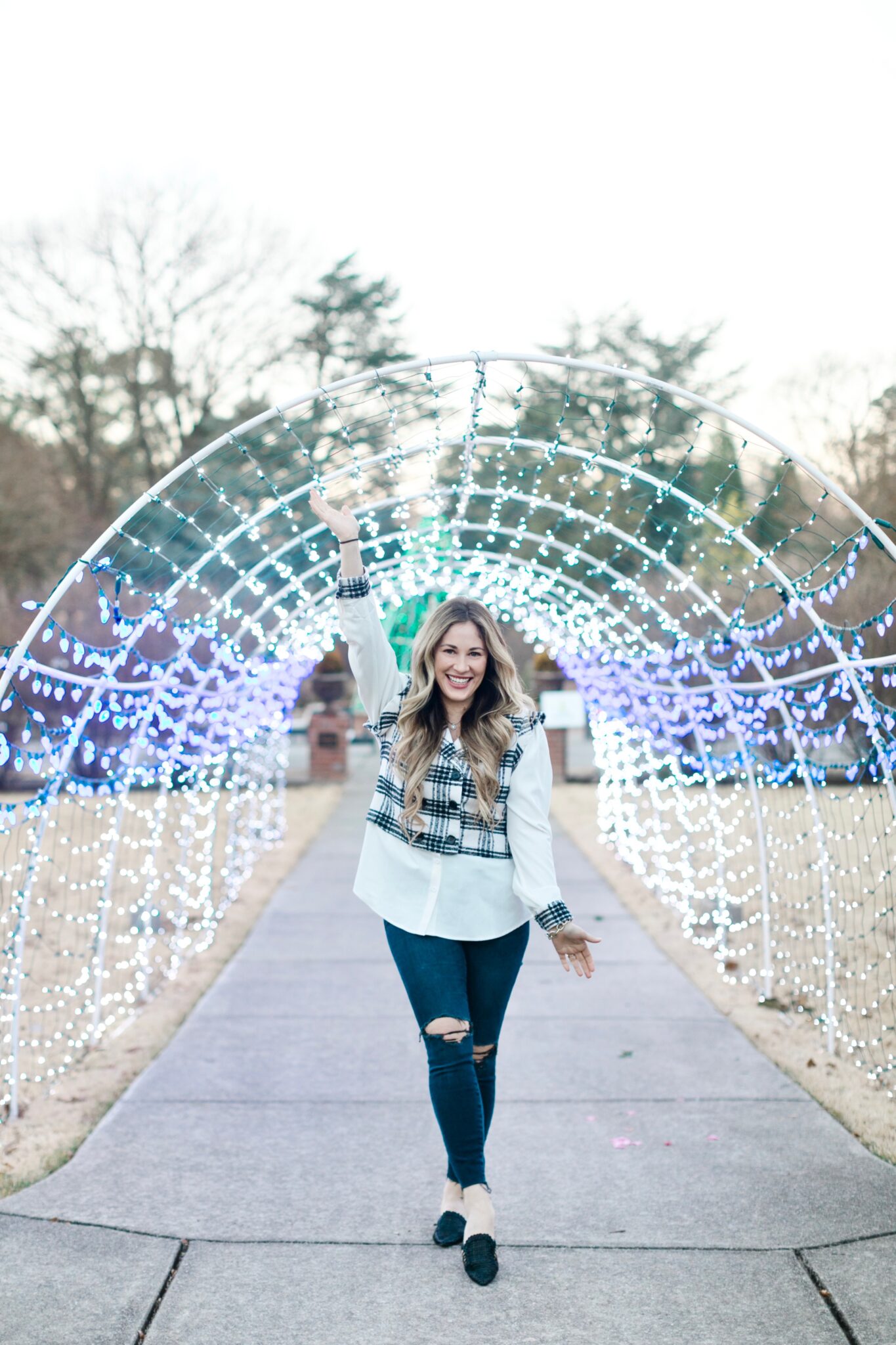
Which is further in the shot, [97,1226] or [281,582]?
[281,582]

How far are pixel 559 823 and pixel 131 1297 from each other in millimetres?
9067

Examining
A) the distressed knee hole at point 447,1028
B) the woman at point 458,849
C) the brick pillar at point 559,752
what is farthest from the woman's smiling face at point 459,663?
the brick pillar at point 559,752

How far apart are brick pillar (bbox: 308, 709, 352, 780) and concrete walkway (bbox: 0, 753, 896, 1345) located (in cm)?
972

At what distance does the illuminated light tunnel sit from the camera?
3596 millimetres

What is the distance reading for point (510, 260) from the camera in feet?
52.6

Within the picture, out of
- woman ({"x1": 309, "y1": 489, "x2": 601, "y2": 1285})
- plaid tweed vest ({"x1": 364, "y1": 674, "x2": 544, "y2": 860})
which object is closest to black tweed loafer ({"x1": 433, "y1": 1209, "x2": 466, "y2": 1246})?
woman ({"x1": 309, "y1": 489, "x2": 601, "y2": 1285})

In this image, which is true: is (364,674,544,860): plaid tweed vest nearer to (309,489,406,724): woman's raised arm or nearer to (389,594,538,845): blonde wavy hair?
(389,594,538,845): blonde wavy hair

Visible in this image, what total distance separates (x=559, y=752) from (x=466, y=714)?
40.2 ft

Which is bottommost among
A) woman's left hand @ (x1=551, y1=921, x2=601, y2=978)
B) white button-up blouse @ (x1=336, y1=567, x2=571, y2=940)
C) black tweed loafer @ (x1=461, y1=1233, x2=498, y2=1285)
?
black tweed loafer @ (x1=461, y1=1233, x2=498, y2=1285)

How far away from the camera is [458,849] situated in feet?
8.81

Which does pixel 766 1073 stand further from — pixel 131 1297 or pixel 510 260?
pixel 510 260

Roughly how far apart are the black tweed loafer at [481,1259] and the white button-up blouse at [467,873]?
0.70 m

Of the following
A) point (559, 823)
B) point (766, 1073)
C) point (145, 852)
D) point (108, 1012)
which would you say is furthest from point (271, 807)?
point (766, 1073)

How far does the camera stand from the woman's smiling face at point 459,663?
279cm
